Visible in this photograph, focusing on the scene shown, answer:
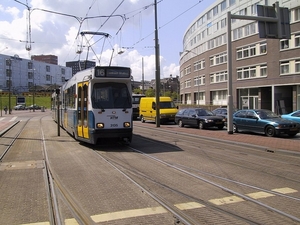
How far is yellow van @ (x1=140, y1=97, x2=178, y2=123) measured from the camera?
2920 cm

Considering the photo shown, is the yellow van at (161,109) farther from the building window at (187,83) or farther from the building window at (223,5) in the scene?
the building window at (187,83)

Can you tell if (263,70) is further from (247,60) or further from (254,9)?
(254,9)

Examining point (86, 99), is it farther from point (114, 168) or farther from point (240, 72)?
point (240, 72)

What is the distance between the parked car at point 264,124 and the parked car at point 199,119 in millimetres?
2177

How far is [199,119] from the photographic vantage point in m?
23.0

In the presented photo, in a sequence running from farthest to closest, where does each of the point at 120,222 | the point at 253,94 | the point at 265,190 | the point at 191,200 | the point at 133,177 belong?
the point at 253,94, the point at 133,177, the point at 265,190, the point at 191,200, the point at 120,222

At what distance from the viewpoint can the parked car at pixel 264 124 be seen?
56.0 feet

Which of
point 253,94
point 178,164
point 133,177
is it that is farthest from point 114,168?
point 253,94

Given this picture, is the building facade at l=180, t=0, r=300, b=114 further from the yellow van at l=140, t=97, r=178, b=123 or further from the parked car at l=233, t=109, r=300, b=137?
the parked car at l=233, t=109, r=300, b=137

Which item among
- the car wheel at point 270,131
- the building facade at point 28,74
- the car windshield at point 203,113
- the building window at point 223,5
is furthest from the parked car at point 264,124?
the building facade at point 28,74

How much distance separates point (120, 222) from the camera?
4.88 metres

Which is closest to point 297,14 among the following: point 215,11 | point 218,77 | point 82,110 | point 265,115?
point 218,77

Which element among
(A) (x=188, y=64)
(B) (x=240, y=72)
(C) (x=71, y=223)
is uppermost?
(A) (x=188, y=64)

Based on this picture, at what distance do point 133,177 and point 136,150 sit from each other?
469cm
